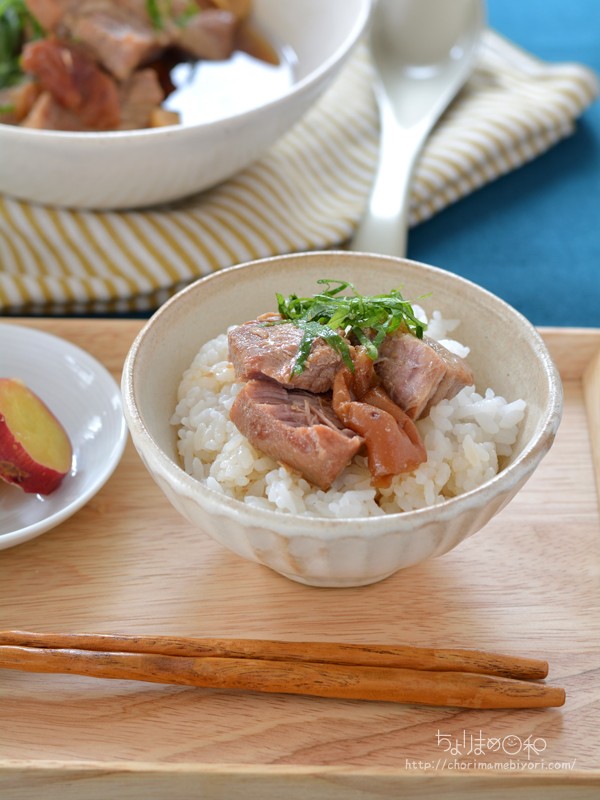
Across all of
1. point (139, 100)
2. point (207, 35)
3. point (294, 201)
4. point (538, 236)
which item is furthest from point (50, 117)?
point (538, 236)

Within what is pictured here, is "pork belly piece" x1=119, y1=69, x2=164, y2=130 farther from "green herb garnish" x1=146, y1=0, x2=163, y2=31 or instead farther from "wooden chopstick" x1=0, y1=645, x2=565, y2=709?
"wooden chopstick" x1=0, y1=645, x2=565, y2=709

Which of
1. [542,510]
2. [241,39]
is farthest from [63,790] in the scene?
[241,39]

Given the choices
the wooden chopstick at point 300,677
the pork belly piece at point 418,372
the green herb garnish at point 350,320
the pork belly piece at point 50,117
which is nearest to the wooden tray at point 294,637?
the wooden chopstick at point 300,677

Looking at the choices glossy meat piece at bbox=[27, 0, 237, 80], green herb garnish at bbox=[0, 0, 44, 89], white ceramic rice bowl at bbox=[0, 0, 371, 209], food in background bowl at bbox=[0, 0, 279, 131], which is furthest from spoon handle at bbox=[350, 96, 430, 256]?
green herb garnish at bbox=[0, 0, 44, 89]

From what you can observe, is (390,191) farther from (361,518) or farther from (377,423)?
(361,518)

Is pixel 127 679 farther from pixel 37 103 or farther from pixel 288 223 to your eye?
pixel 37 103
